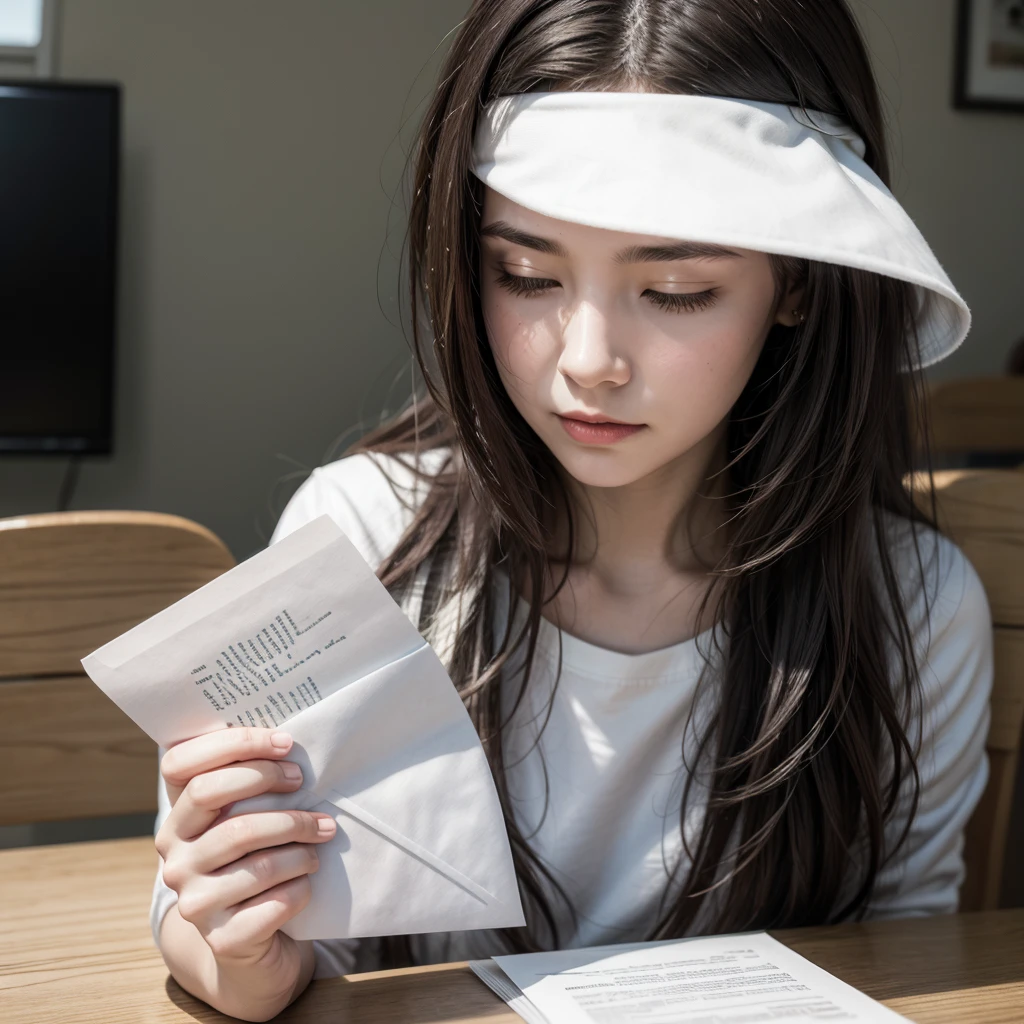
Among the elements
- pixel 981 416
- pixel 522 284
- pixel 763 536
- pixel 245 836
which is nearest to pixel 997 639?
pixel 763 536

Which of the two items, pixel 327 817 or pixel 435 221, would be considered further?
pixel 435 221

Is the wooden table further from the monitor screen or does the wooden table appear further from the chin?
the monitor screen

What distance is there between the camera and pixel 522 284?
2.72 feet

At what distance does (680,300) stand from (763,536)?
214 millimetres

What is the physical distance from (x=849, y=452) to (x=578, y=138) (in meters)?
0.31

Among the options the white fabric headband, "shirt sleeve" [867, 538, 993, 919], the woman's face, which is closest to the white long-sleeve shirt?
"shirt sleeve" [867, 538, 993, 919]

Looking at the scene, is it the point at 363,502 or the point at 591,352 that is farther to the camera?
the point at 363,502

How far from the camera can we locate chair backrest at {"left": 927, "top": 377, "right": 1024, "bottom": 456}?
2293 millimetres

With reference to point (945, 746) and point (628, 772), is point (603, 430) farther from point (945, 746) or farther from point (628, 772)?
point (945, 746)

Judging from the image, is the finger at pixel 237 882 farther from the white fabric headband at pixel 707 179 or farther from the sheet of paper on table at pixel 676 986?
the white fabric headband at pixel 707 179

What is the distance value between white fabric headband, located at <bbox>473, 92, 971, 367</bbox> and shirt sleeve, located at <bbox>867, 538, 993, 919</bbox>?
0.34 m

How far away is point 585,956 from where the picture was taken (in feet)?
2.44

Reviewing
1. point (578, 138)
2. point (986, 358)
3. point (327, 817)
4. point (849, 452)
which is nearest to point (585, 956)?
point (327, 817)

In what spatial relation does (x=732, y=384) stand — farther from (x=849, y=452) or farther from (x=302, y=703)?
(x=302, y=703)
